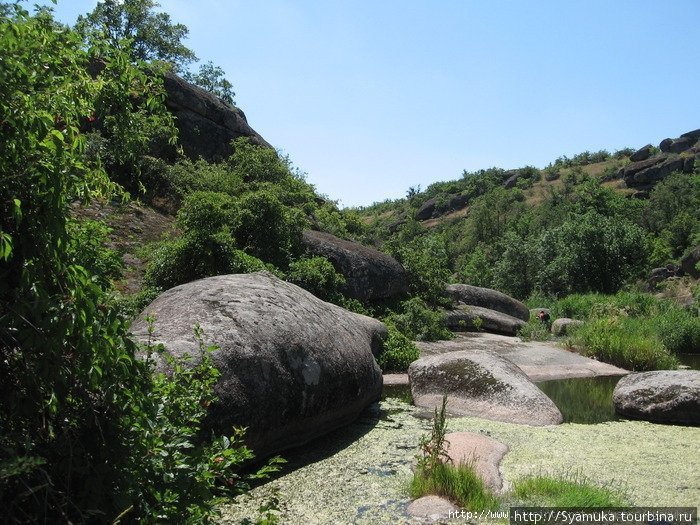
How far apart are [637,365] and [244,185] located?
12.8 meters

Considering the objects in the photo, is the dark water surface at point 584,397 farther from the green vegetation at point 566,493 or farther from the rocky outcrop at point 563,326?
the rocky outcrop at point 563,326

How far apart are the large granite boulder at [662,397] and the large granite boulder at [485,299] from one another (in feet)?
48.2

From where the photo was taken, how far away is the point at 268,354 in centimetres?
725

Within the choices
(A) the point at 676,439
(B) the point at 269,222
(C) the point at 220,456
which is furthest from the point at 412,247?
(C) the point at 220,456

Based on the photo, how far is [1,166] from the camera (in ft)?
9.24

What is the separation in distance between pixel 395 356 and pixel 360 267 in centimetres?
504

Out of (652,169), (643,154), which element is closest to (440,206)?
(643,154)

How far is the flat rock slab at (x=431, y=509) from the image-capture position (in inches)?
222

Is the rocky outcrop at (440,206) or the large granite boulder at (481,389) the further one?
the rocky outcrop at (440,206)

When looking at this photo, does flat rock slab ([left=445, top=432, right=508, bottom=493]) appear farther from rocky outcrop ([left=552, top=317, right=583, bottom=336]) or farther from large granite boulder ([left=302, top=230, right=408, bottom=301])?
rocky outcrop ([left=552, top=317, right=583, bottom=336])

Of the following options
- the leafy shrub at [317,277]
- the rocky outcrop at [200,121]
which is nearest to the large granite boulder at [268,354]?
the leafy shrub at [317,277]

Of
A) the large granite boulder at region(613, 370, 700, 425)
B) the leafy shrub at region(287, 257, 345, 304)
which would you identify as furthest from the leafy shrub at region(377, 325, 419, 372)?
the large granite boulder at region(613, 370, 700, 425)

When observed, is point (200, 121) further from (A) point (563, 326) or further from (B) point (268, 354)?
(B) point (268, 354)

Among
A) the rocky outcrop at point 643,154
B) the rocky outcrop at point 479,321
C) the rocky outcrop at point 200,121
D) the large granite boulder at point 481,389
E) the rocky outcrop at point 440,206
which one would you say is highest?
the rocky outcrop at point 643,154
